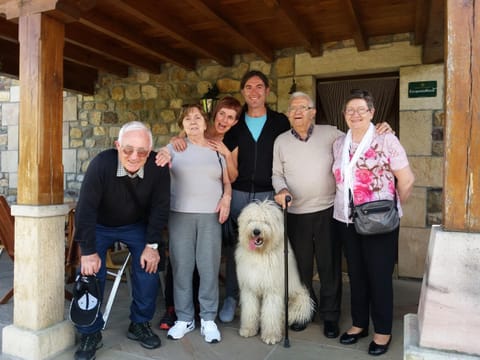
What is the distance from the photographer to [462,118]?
1547mm

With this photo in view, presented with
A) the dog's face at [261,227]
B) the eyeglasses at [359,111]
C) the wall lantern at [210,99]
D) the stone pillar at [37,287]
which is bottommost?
the stone pillar at [37,287]

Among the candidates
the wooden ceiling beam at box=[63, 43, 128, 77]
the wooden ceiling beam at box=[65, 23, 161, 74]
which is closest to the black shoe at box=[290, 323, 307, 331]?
the wooden ceiling beam at box=[65, 23, 161, 74]

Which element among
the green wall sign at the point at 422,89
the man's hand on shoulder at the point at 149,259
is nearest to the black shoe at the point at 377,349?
the man's hand on shoulder at the point at 149,259

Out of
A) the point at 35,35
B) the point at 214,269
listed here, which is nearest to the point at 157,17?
the point at 35,35

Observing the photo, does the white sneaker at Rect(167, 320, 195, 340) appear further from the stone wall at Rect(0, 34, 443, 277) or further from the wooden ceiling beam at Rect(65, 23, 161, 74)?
the wooden ceiling beam at Rect(65, 23, 161, 74)

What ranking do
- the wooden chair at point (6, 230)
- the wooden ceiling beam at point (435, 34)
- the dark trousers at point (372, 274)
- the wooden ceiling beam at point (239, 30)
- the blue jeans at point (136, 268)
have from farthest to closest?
the wooden ceiling beam at point (239, 30), the wooden chair at point (6, 230), the wooden ceiling beam at point (435, 34), the blue jeans at point (136, 268), the dark trousers at point (372, 274)

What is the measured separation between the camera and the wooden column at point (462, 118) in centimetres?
153

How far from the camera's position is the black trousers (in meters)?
2.73

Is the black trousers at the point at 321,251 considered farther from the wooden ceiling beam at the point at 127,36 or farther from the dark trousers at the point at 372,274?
the wooden ceiling beam at the point at 127,36

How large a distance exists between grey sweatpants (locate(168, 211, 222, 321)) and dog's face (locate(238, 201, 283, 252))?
233 millimetres

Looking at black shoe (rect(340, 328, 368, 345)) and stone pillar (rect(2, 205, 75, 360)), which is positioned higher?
stone pillar (rect(2, 205, 75, 360))

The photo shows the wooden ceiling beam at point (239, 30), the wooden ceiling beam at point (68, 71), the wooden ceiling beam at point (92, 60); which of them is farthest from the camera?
the wooden ceiling beam at point (92, 60)

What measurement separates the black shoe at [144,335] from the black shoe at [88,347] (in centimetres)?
26

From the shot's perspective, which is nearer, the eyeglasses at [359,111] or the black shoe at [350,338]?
the eyeglasses at [359,111]
